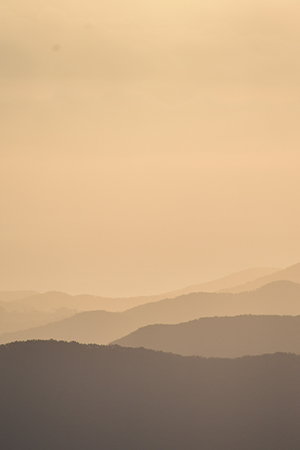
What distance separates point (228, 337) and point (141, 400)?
55.2 meters

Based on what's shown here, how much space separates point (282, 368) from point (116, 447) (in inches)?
962

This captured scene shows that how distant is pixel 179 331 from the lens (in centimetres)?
12456

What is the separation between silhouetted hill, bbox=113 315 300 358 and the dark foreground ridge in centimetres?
3651

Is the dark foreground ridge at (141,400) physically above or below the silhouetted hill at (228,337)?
below

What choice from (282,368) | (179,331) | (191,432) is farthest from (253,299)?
(191,432)

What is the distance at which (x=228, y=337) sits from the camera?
11675cm

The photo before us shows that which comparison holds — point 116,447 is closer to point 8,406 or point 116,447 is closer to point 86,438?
point 86,438

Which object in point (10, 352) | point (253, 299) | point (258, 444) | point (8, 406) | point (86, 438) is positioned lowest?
point (258, 444)

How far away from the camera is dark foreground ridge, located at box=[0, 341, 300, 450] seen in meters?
59.4

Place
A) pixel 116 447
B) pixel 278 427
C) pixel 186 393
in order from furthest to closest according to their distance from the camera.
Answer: pixel 186 393 < pixel 278 427 < pixel 116 447

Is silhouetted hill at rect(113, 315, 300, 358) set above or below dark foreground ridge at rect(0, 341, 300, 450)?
above

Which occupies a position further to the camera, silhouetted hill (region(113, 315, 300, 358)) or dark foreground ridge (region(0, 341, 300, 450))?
silhouetted hill (region(113, 315, 300, 358))

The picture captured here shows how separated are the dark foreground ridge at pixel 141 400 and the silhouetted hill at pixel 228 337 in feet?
120

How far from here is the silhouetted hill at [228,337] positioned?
111 metres
